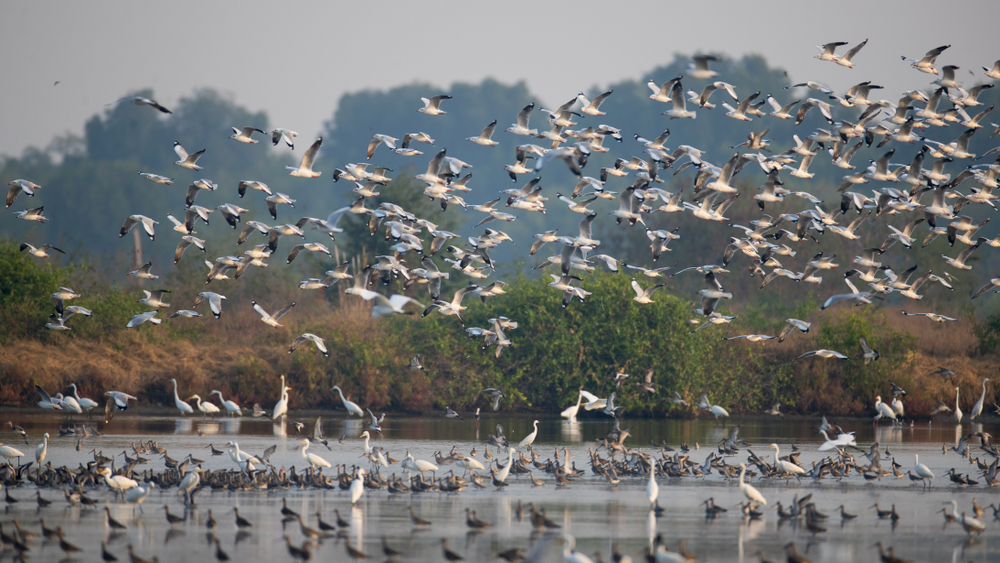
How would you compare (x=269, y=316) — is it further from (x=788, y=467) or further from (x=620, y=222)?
(x=788, y=467)

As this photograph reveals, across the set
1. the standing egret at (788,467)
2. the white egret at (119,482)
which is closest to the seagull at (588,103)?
the standing egret at (788,467)

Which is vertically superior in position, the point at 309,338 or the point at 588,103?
the point at 588,103

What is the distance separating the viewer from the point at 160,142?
100500 mm

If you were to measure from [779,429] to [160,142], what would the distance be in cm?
8060

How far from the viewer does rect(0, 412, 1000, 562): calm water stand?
14.7m

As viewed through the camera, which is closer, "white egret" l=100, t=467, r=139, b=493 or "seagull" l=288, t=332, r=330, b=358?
"white egret" l=100, t=467, r=139, b=493

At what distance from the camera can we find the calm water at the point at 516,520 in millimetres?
14719

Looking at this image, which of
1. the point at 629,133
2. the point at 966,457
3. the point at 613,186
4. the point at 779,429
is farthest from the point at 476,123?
the point at 966,457

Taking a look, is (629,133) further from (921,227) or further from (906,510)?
(906,510)

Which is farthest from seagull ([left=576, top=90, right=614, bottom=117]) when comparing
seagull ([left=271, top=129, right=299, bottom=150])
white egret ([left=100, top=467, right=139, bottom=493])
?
white egret ([left=100, top=467, right=139, bottom=493])

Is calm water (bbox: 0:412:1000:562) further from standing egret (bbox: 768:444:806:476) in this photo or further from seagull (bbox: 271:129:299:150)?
seagull (bbox: 271:129:299:150)

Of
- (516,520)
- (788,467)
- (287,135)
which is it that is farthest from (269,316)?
(788,467)

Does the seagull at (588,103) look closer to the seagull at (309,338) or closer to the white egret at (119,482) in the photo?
the seagull at (309,338)

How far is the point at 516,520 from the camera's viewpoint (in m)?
16.7
